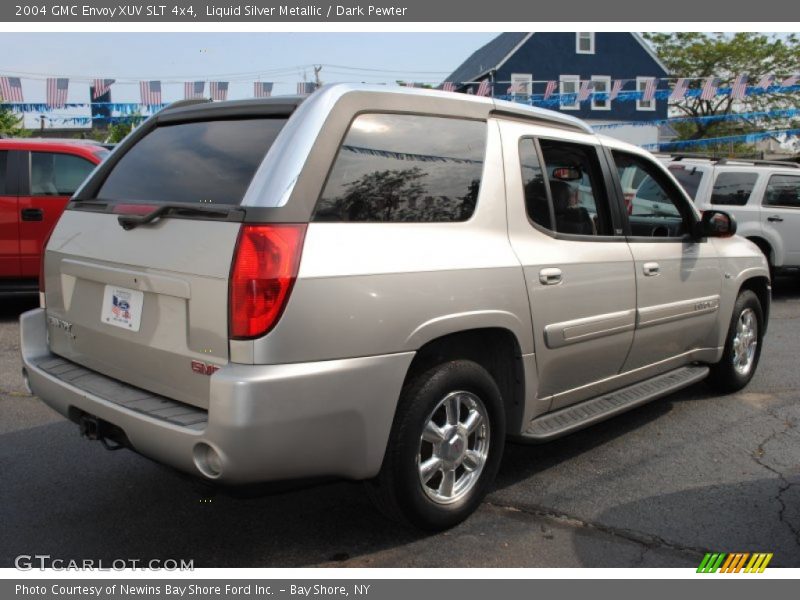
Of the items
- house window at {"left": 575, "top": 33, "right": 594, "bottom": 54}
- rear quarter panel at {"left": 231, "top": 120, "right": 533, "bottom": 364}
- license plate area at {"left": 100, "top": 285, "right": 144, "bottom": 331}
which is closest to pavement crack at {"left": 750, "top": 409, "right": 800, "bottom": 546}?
rear quarter panel at {"left": 231, "top": 120, "right": 533, "bottom": 364}

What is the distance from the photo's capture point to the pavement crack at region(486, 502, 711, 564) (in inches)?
127

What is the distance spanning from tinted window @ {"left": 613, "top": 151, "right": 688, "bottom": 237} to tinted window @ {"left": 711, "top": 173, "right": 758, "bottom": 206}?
217 inches

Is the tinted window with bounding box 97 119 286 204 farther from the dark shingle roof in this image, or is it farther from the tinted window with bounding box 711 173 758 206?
the dark shingle roof

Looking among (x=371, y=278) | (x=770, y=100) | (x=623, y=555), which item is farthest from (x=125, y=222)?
(x=770, y=100)

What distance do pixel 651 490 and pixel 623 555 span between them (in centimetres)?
79

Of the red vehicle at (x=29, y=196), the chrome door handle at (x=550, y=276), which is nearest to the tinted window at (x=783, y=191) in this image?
the chrome door handle at (x=550, y=276)

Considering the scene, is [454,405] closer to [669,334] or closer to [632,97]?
[669,334]

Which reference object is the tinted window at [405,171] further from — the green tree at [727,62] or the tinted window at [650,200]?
the green tree at [727,62]

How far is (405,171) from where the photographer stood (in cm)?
315

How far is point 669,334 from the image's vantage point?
4629mm

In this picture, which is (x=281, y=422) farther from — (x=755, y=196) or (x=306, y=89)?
(x=755, y=196)

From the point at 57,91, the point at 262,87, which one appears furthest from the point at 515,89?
the point at 57,91

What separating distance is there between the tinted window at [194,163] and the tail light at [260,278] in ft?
0.96

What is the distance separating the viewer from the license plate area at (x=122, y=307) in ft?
9.83
